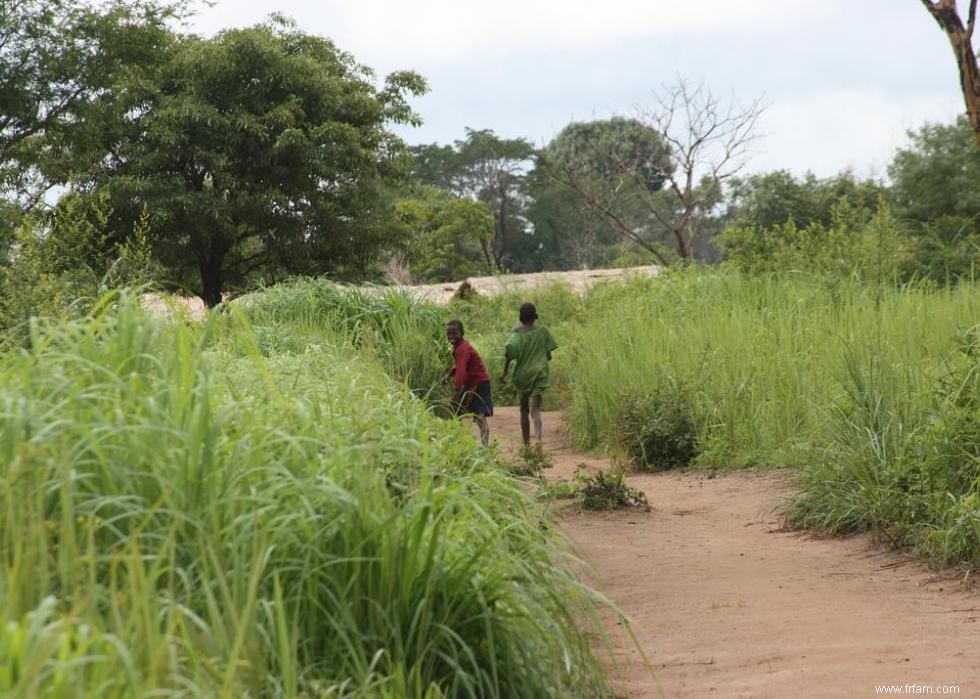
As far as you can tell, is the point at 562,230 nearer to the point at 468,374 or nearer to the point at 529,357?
the point at 529,357

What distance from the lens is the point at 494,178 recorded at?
5953cm

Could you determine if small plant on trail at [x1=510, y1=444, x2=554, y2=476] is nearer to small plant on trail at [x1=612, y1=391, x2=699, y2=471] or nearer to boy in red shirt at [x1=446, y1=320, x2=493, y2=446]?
boy in red shirt at [x1=446, y1=320, x2=493, y2=446]

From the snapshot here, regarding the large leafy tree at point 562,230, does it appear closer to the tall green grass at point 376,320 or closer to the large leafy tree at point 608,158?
the large leafy tree at point 608,158

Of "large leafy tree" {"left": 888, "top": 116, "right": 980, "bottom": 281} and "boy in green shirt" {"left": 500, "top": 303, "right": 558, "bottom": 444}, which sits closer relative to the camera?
"boy in green shirt" {"left": 500, "top": 303, "right": 558, "bottom": 444}

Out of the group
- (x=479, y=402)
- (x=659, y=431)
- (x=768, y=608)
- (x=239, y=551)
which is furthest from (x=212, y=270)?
(x=239, y=551)

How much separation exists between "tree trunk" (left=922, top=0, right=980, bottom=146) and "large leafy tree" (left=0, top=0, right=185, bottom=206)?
15760 mm

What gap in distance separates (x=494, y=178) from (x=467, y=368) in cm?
4904

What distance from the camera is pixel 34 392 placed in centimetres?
378

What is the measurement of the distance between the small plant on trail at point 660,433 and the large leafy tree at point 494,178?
44.6m

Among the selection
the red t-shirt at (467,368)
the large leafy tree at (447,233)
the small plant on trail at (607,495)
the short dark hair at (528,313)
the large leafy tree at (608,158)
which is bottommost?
the small plant on trail at (607,495)

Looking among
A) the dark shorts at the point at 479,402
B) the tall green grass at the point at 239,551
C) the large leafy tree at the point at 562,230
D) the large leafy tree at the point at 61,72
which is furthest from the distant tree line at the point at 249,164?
the large leafy tree at the point at 562,230

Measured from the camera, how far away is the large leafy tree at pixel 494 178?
5806 centimetres

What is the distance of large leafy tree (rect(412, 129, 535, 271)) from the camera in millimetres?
58062

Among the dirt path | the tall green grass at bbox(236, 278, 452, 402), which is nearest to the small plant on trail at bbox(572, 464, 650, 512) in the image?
the dirt path
